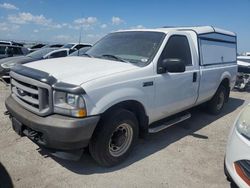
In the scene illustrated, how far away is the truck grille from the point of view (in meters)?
3.13

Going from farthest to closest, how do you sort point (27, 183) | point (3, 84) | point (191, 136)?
point (3, 84) → point (191, 136) → point (27, 183)

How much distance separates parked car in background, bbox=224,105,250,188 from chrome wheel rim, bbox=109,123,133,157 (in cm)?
144

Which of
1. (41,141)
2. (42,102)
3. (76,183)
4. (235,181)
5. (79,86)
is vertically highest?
(79,86)

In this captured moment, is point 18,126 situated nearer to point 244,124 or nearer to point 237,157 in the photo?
point 237,157

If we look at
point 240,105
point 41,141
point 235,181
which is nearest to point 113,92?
point 41,141

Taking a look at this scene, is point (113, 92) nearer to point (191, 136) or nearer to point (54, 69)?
point (54, 69)

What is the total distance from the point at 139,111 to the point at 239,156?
1.59 metres

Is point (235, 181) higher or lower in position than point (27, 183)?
higher

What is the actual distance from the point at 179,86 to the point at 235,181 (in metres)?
2.07

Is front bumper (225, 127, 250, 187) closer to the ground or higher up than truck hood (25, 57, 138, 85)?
closer to the ground

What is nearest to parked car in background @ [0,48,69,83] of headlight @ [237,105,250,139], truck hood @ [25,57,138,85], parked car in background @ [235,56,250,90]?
truck hood @ [25,57,138,85]

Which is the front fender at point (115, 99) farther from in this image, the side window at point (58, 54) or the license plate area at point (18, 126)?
the side window at point (58, 54)

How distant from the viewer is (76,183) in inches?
129

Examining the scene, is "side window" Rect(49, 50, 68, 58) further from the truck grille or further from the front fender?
the front fender
